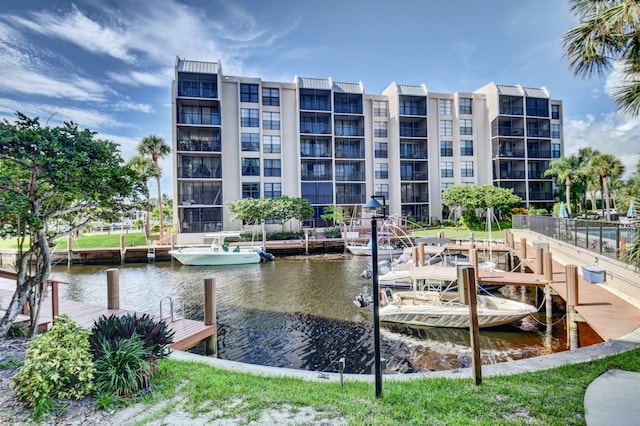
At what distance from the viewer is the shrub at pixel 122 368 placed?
5.35 metres

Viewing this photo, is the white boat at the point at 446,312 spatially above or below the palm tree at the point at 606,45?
below

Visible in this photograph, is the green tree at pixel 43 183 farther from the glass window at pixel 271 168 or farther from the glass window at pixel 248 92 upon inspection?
the glass window at pixel 248 92

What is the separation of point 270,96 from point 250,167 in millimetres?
9474

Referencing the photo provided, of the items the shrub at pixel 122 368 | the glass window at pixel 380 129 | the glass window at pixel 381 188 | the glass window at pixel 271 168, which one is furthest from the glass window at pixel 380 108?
the shrub at pixel 122 368

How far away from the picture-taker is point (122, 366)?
5.56m

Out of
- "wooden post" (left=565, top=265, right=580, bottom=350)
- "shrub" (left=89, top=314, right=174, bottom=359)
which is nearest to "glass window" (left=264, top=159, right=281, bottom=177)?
"wooden post" (left=565, top=265, right=580, bottom=350)

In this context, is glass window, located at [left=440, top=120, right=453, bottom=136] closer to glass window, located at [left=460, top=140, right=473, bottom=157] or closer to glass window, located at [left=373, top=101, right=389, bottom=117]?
glass window, located at [left=460, top=140, right=473, bottom=157]

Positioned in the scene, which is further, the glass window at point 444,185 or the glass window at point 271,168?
the glass window at point 444,185

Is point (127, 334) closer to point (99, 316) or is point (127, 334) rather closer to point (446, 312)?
point (99, 316)

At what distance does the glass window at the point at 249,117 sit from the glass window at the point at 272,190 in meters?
7.55

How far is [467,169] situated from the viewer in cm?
4716

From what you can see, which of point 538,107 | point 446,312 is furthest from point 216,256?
point 538,107

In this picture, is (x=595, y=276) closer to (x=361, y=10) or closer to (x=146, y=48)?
(x=361, y=10)

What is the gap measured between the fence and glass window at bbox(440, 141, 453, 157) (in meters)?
24.3
